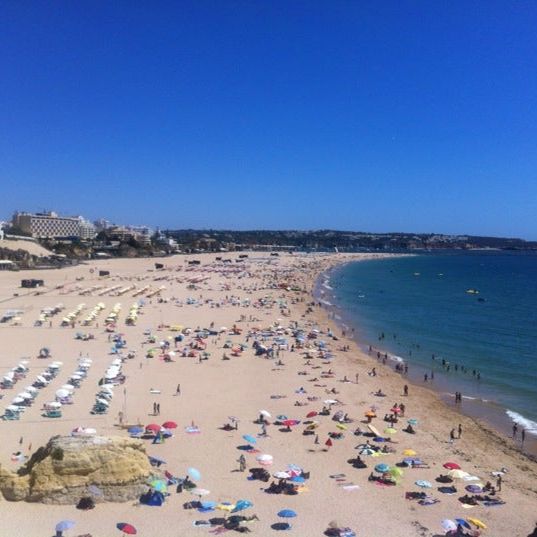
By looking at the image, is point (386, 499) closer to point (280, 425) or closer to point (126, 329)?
point (280, 425)

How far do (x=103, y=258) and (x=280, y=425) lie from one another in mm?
101865

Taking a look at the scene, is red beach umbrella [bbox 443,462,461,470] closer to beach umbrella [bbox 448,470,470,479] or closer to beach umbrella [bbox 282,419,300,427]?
beach umbrella [bbox 448,470,470,479]

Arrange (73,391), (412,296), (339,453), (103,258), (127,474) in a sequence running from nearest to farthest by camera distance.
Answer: (127,474), (339,453), (73,391), (412,296), (103,258)

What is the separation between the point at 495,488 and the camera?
16406 millimetres

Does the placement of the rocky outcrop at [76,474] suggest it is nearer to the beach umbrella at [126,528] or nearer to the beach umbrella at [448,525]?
the beach umbrella at [126,528]

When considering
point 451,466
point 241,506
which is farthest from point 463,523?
point 241,506

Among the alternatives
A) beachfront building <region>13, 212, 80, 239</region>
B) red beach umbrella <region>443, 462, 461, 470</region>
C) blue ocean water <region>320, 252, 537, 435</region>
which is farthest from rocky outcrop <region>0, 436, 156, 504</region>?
beachfront building <region>13, 212, 80, 239</region>

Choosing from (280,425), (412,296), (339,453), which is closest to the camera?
(339,453)

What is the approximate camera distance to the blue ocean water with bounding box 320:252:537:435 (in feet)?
93.1

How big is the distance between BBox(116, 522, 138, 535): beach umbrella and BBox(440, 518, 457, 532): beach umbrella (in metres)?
7.10

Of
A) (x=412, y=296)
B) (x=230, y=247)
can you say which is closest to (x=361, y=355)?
(x=412, y=296)

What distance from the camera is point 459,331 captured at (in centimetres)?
4500

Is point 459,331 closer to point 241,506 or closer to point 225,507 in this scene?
point 241,506

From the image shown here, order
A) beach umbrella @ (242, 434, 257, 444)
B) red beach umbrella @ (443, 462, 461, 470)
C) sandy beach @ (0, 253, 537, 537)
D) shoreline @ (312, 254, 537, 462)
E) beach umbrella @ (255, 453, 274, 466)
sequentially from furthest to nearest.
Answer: shoreline @ (312, 254, 537, 462) → beach umbrella @ (242, 434, 257, 444) → red beach umbrella @ (443, 462, 461, 470) → beach umbrella @ (255, 453, 274, 466) → sandy beach @ (0, 253, 537, 537)
